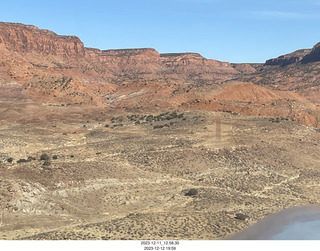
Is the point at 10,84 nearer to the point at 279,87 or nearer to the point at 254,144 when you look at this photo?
the point at 254,144

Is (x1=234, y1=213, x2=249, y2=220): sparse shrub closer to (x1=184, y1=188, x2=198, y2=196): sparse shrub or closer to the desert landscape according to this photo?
the desert landscape

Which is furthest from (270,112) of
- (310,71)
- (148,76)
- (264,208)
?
(148,76)

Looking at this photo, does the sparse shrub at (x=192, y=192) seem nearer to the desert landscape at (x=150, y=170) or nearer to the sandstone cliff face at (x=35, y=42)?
the desert landscape at (x=150, y=170)

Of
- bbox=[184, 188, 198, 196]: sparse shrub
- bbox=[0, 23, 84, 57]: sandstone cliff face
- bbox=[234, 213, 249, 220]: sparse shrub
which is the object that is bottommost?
bbox=[234, 213, 249, 220]: sparse shrub

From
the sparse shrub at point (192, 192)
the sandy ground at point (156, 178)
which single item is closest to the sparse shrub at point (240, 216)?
the sandy ground at point (156, 178)

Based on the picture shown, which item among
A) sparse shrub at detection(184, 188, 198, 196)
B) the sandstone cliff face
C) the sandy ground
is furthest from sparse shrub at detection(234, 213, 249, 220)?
the sandstone cliff face

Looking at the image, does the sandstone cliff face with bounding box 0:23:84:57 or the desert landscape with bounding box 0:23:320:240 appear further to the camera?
the sandstone cliff face with bounding box 0:23:84:57
